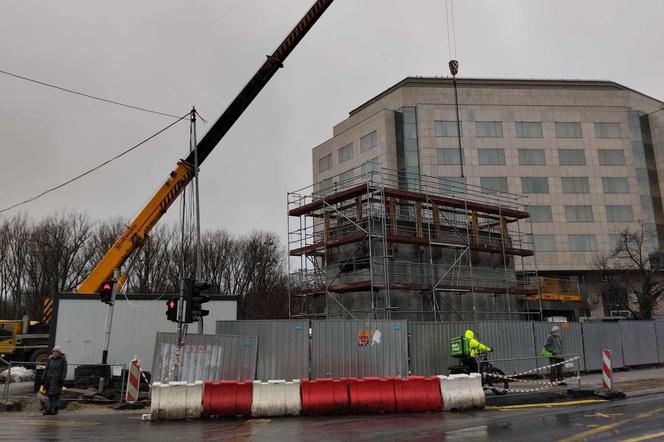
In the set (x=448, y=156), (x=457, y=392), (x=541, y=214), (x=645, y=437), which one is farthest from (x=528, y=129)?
(x=645, y=437)

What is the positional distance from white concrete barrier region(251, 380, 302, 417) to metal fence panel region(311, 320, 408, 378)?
3921mm

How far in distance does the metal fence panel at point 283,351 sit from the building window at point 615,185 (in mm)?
50347

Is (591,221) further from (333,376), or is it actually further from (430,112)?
(333,376)

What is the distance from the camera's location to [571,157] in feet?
185

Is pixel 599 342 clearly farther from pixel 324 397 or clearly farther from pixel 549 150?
pixel 549 150

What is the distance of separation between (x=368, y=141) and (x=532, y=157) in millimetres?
18267

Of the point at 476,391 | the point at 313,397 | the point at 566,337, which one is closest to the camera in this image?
the point at 313,397

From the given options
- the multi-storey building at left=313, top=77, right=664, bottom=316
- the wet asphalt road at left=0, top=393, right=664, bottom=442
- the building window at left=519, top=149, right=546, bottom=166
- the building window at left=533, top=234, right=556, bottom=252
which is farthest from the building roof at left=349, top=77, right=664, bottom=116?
the wet asphalt road at left=0, top=393, right=664, bottom=442

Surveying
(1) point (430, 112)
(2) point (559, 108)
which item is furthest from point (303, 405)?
(2) point (559, 108)

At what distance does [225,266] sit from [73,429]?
157ft

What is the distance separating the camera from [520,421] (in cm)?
1046

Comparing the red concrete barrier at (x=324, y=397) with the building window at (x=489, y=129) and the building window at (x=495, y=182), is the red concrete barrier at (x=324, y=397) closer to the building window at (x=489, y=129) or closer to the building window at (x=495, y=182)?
the building window at (x=495, y=182)

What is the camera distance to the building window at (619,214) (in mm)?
54438

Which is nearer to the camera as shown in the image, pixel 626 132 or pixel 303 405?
pixel 303 405
